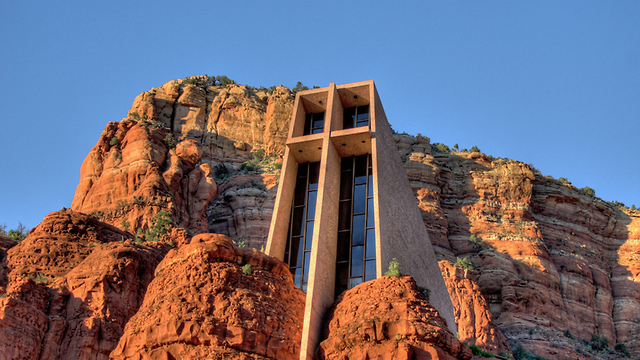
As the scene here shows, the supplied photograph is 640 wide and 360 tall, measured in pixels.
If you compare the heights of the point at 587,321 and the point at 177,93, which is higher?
the point at 177,93

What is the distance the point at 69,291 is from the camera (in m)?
29.9

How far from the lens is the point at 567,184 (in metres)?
62.9

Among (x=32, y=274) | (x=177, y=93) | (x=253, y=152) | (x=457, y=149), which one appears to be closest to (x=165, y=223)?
(x=32, y=274)

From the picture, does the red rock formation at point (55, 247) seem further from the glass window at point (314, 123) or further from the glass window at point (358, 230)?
the glass window at point (358, 230)

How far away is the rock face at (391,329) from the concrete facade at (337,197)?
2437mm

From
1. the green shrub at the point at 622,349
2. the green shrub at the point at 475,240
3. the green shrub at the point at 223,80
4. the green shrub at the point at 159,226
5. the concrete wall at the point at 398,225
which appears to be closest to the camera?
the concrete wall at the point at 398,225

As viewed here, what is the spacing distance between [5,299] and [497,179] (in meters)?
41.3

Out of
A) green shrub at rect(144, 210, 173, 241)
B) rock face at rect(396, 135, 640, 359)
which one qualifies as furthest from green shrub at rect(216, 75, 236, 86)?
green shrub at rect(144, 210, 173, 241)

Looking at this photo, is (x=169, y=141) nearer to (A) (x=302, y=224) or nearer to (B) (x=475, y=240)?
(A) (x=302, y=224)

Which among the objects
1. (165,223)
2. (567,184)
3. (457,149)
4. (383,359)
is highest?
(457,149)

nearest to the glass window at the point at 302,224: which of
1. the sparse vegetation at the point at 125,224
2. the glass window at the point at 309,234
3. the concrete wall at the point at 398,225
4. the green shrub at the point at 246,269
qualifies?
the glass window at the point at 309,234

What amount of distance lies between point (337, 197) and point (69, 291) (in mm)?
11317

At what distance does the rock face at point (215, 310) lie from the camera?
880 inches

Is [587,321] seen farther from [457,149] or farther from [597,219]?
[457,149]
